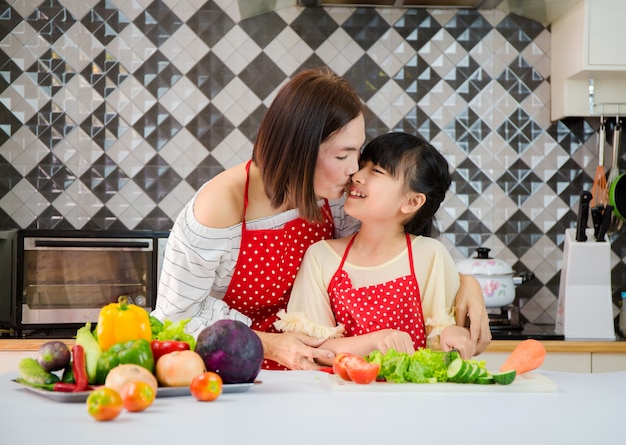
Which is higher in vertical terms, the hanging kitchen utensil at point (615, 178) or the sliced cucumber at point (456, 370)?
the hanging kitchen utensil at point (615, 178)

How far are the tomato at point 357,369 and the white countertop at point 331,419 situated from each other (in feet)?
0.13

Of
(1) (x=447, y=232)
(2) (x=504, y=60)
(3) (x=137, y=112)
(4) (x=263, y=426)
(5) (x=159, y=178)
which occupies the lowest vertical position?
(4) (x=263, y=426)

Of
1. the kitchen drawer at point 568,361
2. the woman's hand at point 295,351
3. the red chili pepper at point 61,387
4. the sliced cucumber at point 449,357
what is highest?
the sliced cucumber at point 449,357

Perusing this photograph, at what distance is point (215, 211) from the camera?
177 centimetres

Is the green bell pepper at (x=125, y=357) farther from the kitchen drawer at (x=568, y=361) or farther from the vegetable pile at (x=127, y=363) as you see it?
the kitchen drawer at (x=568, y=361)

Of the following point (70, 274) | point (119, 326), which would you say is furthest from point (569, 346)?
point (119, 326)

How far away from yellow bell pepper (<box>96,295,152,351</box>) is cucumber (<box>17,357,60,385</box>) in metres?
0.08

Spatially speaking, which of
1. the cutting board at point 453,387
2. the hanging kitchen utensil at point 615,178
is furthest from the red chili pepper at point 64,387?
the hanging kitchen utensil at point 615,178

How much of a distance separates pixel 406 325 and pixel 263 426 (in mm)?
900

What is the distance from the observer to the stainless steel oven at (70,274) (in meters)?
2.67

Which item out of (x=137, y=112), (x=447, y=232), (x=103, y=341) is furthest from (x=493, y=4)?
(x=103, y=341)

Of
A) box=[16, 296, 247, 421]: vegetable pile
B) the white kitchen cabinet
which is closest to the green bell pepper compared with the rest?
box=[16, 296, 247, 421]: vegetable pile

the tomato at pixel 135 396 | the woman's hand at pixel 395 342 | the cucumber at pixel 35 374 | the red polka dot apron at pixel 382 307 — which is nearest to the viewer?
the tomato at pixel 135 396

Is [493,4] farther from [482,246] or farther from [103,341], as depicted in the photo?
[103,341]
